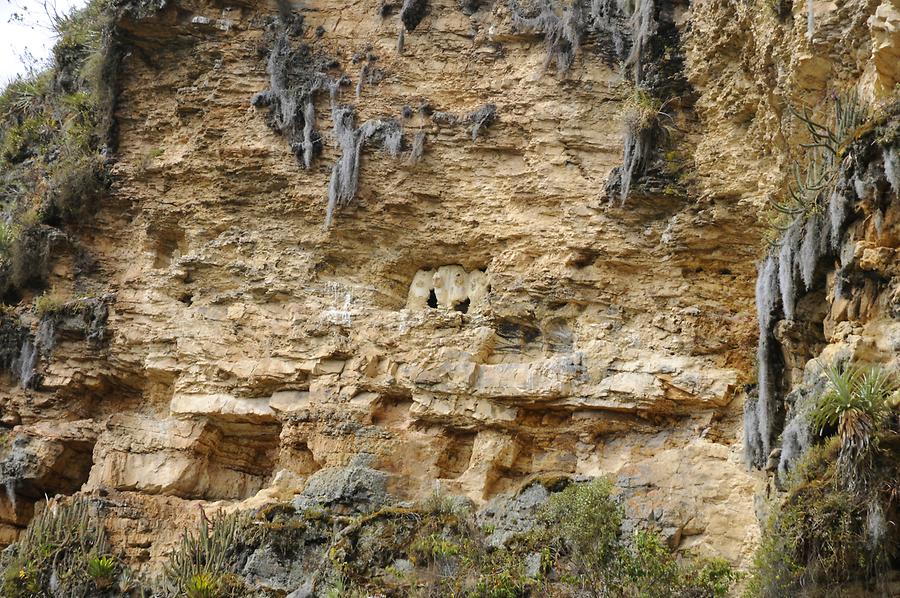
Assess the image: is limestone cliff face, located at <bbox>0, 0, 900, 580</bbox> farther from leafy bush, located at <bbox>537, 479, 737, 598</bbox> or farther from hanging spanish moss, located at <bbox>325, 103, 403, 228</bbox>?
leafy bush, located at <bbox>537, 479, 737, 598</bbox>

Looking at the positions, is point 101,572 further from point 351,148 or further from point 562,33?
point 562,33

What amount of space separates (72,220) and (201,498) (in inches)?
259

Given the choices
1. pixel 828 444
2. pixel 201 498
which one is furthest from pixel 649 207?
pixel 201 498

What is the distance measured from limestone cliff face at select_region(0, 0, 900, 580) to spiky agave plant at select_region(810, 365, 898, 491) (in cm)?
364

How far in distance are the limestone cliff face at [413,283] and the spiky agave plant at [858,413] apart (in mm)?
3639

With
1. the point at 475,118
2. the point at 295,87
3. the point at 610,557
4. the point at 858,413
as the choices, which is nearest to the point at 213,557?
the point at 610,557

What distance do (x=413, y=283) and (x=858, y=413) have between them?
10.1m

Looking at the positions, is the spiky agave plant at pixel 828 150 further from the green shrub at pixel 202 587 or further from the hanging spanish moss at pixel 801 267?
the green shrub at pixel 202 587

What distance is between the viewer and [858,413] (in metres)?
9.99

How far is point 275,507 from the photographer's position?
15594 mm

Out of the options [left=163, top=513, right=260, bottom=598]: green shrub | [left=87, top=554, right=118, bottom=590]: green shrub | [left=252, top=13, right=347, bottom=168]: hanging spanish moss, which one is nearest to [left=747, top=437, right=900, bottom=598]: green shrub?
[left=163, top=513, right=260, bottom=598]: green shrub

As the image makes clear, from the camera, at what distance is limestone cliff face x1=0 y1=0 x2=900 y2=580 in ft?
51.4

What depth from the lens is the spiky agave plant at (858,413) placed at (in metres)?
9.90

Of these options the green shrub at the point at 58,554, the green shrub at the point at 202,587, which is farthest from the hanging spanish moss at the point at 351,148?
the green shrub at the point at 202,587
